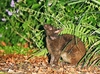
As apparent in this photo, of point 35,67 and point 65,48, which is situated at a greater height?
point 65,48

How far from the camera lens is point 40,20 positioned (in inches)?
257

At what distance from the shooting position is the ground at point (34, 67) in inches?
220

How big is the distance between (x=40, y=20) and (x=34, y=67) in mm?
1099

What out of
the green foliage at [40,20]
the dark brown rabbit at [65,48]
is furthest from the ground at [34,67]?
the green foliage at [40,20]

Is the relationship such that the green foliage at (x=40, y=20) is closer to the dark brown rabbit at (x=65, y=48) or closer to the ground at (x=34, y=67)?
the dark brown rabbit at (x=65, y=48)

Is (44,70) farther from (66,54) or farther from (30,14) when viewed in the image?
(30,14)

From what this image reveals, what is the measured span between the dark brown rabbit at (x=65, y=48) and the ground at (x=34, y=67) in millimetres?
157

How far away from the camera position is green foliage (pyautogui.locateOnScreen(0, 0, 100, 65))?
6.36 metres

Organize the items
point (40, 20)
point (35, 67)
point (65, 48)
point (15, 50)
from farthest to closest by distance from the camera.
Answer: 1. point (15, 50)
2. point (40, 20)
3. point (65, 48)
4. point (35, 67)

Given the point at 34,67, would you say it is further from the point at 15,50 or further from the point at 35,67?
the point at 15,50

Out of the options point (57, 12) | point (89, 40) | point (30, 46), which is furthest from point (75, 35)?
point (30, 46)

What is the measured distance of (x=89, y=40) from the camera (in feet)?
20.2

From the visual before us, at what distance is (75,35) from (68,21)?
354 millimetres

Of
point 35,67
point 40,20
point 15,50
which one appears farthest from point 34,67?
point 15,50
